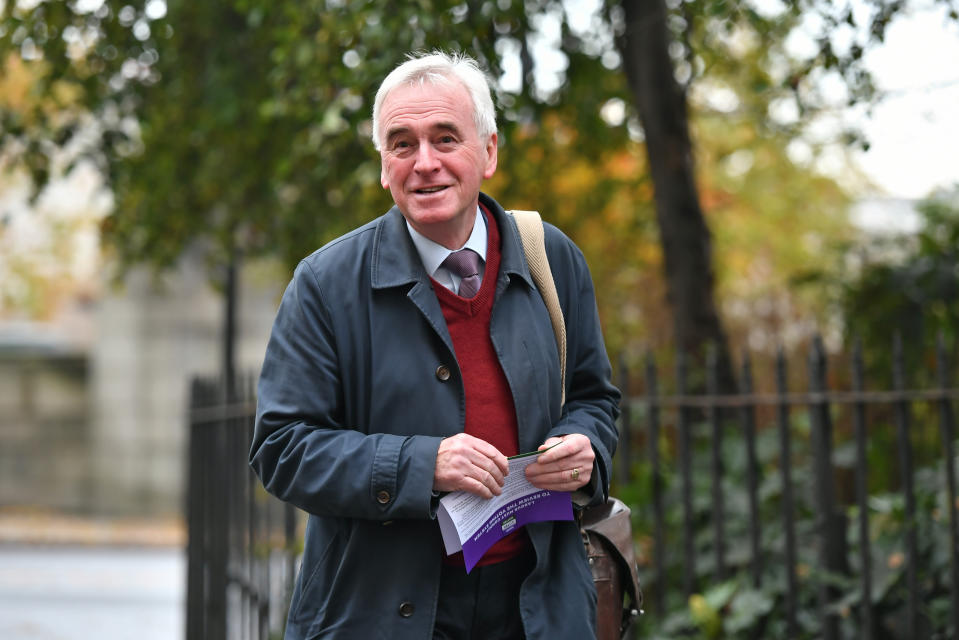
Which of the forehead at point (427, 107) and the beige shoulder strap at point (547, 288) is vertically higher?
the forehead at point (427, 107)

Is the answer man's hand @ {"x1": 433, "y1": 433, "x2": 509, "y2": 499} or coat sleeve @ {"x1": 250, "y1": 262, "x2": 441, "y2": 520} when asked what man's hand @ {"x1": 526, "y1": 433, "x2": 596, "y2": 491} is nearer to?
man's hand @ {"x1": 433, "y1": 433, "x2": 509, "y2": 499}

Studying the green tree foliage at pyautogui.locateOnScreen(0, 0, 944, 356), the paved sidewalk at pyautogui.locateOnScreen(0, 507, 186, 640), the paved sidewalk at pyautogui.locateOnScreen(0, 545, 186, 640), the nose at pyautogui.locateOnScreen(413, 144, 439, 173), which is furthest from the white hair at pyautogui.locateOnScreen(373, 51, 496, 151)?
the paved sidewalk at pyautogui.locateOnScreen(0, 545, 186, 640)

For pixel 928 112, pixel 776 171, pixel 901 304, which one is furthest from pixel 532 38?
pixel 776 171

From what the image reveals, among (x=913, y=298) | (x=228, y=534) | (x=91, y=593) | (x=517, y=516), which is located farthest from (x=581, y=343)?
(x=91, y=593)

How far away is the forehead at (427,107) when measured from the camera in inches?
90.3

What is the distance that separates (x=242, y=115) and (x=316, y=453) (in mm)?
5859

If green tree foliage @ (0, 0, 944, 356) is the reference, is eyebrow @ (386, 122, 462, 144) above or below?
below

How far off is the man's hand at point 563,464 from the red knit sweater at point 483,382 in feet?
0.34

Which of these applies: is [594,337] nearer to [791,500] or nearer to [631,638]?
[791,500]

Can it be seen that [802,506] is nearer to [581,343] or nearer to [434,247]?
[581,343]

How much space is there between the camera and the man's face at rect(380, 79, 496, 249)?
2295mm

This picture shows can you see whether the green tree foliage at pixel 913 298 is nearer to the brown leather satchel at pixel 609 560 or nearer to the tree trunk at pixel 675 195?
the tree trunk at pixel 675 195

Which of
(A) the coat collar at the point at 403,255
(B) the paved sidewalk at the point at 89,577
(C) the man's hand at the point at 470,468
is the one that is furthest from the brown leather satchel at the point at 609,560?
(B) the paved sidewalk at the point at 89,577

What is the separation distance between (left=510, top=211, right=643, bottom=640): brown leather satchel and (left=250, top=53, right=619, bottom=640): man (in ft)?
0.22
